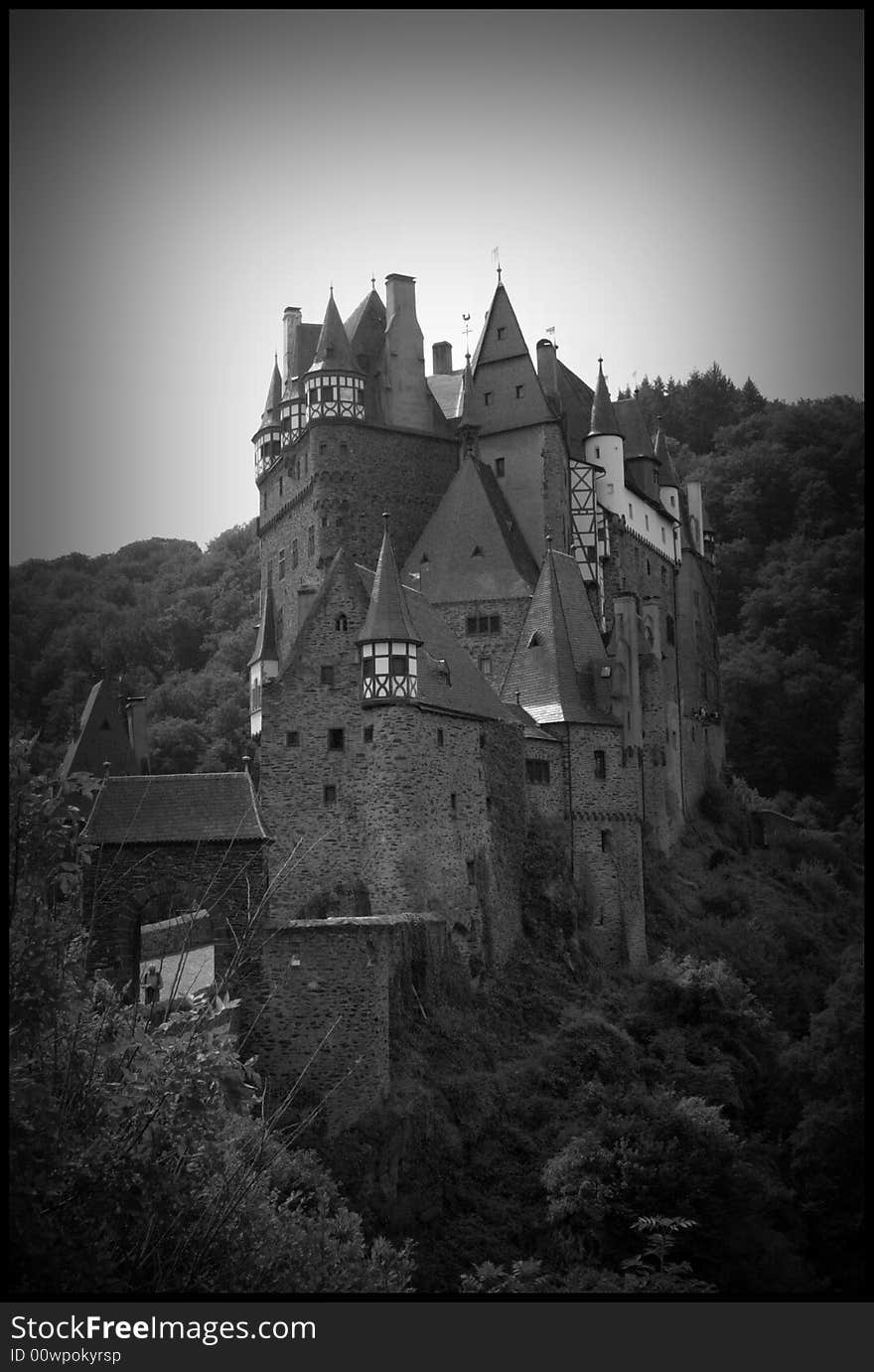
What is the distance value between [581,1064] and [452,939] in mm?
4089

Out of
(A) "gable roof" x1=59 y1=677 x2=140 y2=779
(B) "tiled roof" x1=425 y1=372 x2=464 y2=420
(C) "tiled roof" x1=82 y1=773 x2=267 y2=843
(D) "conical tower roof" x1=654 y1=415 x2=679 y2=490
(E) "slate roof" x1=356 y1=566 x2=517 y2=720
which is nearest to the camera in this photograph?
(C) "tiled roof" x1=82 y1=773 x2=267 y2=843

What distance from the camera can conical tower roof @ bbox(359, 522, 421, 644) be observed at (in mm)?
45594

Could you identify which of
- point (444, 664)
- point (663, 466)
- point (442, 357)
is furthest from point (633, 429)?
point (444, 664)

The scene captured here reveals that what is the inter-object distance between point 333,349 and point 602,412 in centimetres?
963

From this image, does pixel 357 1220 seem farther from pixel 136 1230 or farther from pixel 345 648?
pixel 345 648

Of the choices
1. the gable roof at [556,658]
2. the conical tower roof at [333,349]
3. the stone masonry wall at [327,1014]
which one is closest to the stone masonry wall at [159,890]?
the stone masonry wall at [327,1014]

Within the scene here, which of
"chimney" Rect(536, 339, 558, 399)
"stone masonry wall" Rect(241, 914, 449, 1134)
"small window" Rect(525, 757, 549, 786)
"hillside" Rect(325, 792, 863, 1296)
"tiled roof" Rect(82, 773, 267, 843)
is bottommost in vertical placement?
"hillside" Rect(325, 792, 863, 1296)

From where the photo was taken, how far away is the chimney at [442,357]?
234 ft

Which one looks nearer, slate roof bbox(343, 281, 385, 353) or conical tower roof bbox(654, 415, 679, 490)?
slate roof bbox(343, 281, 385, 353)

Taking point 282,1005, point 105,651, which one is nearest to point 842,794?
point 105,651

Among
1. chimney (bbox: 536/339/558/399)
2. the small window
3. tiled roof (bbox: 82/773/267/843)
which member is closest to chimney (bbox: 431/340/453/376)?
chimney (bbox: 536/339/558/399)

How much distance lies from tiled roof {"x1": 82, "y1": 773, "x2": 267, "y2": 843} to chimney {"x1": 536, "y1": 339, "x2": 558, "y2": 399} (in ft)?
89.6

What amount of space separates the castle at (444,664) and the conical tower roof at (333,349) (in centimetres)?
10

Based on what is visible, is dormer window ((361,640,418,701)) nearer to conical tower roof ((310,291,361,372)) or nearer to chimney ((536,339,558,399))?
conical tower roof ((310,291,361,372))
